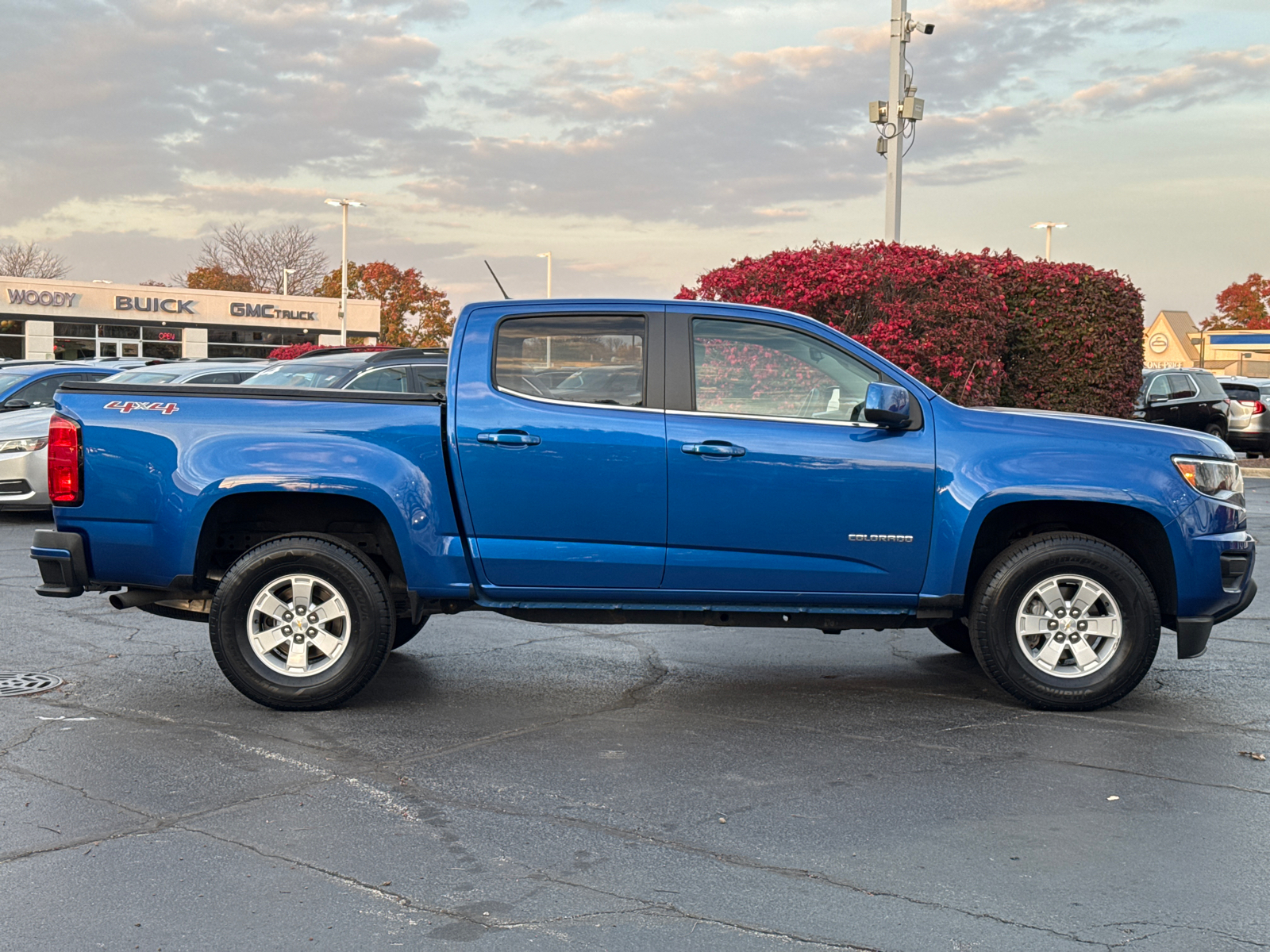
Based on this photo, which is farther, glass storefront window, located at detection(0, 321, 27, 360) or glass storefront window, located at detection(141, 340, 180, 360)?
glass storefront window, located at detection(141, 340, 180, 360)

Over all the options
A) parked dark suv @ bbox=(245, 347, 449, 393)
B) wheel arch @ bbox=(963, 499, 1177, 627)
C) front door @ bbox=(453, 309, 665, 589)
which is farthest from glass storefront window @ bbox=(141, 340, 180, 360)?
wheel arch @ bbox=(963, 499, 1177, 627)

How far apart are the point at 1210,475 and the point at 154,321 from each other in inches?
2261

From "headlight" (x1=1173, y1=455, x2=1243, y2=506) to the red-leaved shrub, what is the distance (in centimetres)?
898

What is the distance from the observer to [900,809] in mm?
4797

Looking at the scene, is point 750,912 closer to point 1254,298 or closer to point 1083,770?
point 1083,770

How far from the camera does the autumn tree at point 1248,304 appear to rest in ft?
308

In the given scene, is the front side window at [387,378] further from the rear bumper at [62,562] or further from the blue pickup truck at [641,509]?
the rear bumper at [62,562]

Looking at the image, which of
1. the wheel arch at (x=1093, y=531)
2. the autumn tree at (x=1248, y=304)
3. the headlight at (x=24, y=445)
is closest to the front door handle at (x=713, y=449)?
the wheel arch at (x=1093, y=531)

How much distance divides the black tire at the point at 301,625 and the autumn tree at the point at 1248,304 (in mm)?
99963

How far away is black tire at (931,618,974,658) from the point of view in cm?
762

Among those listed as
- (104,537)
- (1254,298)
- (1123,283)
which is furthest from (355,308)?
(1254,298)

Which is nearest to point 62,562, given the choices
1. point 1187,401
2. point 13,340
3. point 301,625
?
point 301,625

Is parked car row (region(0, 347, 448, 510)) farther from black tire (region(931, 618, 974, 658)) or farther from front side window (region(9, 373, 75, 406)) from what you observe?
black tire (region(931, 618, 974, 658))

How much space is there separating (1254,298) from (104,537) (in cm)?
10123
